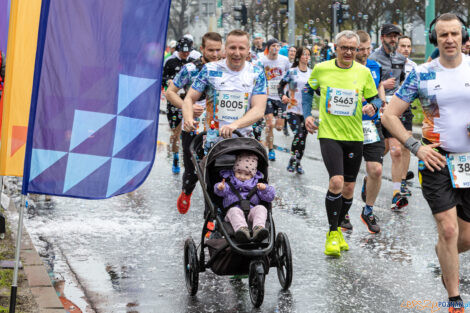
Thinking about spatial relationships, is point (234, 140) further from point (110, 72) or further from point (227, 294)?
point (110, 72)

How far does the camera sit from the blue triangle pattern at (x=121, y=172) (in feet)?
16.5

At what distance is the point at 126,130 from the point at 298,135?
795cm

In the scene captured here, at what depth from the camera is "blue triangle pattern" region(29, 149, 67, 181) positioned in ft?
15.7

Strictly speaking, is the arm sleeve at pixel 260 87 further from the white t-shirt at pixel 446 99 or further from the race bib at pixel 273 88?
the race bib at pixel 273 88

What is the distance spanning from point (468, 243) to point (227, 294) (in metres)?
1.78

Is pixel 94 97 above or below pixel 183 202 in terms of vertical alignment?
above

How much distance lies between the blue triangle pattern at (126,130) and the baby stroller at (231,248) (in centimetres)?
107

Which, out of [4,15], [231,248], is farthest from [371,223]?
[4,15]

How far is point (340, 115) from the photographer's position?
7438 mm

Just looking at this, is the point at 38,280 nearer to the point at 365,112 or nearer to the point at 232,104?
the point at 232,104

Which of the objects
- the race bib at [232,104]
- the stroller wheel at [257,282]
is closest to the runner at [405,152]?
the race bib at [232,104]

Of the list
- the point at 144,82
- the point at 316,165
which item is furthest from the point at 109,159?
the point at 316,165

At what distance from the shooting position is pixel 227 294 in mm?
6172

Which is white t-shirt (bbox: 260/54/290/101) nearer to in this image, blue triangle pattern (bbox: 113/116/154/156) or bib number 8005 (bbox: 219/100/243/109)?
bib number 8005 (bbox: 219/100/243/109)
